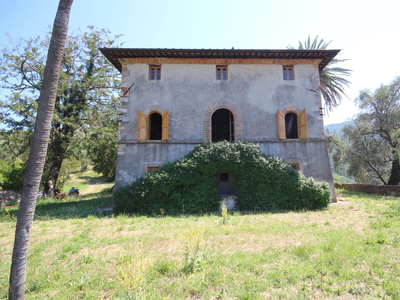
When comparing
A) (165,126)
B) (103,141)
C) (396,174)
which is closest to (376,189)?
(396,174)

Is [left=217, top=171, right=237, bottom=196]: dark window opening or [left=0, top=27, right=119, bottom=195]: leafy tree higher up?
[left=0, top=27, right=119, bottom=195]: leafy tree

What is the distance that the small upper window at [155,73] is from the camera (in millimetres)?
12720

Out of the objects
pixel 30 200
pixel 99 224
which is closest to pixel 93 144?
pixel 99 224

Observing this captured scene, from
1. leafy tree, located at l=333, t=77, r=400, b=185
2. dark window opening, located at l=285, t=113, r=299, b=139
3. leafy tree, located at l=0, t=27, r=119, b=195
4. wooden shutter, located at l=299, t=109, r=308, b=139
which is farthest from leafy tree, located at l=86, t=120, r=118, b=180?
leafy tree, located at l=333, t=77, r=400, b=185

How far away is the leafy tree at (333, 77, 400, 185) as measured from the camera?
1791 centimetres

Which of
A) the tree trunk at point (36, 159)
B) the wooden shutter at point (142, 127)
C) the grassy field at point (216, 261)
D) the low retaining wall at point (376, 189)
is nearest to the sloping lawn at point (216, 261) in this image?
the grassy field at point (216, 261)

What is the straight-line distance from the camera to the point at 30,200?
312 centimetres

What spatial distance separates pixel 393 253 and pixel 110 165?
2138 cm

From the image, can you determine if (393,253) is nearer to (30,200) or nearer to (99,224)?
(30,200)

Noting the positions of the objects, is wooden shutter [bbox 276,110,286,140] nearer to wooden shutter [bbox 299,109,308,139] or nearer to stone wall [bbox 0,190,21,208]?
wooden shutter [bbox 299,109,308,139]

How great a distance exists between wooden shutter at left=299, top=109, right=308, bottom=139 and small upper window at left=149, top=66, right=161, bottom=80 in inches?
329

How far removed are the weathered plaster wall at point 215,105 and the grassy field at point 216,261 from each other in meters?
5.07

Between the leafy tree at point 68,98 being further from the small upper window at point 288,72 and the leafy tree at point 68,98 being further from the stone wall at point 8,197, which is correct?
the small upper window at point 288,72

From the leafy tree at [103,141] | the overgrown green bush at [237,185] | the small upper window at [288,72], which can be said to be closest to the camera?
the overgrown green bush at [237,185]
